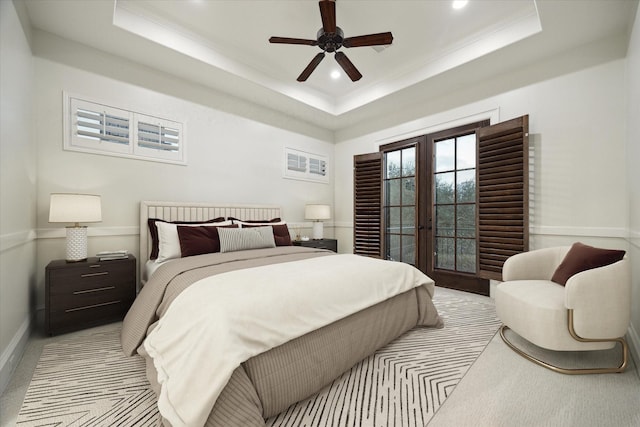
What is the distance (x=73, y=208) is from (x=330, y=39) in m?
2.82

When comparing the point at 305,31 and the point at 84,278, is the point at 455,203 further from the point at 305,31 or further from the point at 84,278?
the point at 84,278

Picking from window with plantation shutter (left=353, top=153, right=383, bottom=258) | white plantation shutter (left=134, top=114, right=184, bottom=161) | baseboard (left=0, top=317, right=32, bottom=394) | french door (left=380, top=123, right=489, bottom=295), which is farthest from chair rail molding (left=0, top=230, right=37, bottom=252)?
french door (left=380, top=123, right=489, bottom=295)

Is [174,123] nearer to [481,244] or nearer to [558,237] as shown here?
[481,244]

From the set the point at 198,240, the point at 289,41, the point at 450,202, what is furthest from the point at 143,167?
the point at 450,202

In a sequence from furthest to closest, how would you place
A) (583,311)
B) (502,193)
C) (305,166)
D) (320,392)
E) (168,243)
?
(305,166), (502,193), (168,243), (583,311), (320,392)

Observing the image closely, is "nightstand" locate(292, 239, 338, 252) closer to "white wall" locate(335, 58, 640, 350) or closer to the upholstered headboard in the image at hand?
the upholstered headboard

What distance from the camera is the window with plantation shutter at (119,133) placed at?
111 inches

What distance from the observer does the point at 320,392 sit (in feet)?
5.35

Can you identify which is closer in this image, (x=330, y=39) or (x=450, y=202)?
(x=330, y=39)

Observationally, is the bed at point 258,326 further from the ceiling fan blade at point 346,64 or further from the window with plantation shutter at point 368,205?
the window with plantation shutter at point 368,205

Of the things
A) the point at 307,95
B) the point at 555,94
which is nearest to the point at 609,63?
the point at 555,94

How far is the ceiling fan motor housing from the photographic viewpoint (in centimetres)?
254

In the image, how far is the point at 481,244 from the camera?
338 centimetres

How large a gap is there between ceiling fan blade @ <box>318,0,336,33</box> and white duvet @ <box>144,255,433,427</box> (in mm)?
2028
